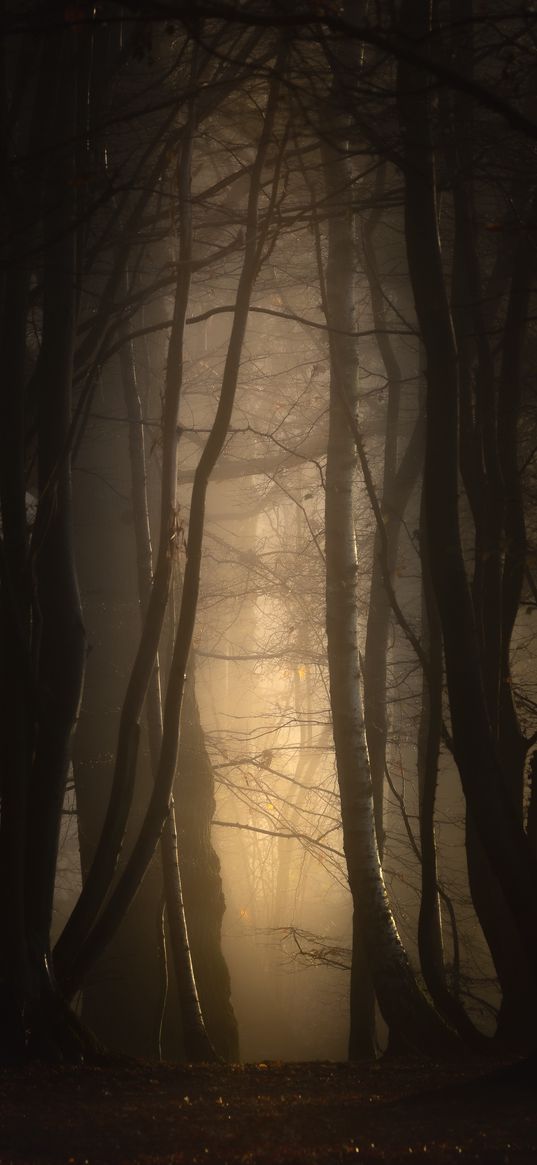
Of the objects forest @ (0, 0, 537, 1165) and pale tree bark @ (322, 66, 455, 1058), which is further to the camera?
pale tree bark @ (322, 66, 455, 1058)

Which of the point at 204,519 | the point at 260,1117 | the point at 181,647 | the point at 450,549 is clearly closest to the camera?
the point at 260,1117

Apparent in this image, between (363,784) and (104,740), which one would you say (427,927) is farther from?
(104,740)

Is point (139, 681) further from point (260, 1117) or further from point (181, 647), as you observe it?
point (260, 1117)

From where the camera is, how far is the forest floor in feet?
9.38

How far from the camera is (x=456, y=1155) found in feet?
9.32

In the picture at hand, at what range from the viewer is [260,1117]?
3.39 metres

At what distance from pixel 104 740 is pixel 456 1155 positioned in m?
5.47

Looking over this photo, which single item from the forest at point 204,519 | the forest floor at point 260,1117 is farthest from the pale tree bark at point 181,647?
the forest floor at point 260,1117

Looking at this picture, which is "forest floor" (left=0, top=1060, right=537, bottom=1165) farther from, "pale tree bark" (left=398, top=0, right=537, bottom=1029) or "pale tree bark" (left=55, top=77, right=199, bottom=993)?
"pale tree bark" (left=398, top=0, right=537, bottom=1029)

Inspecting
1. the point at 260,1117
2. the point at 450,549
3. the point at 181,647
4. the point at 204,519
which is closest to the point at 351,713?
the point at 204,519

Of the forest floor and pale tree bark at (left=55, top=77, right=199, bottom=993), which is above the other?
pale tree bark at (left=55, top=77, right=199, bottom=993)

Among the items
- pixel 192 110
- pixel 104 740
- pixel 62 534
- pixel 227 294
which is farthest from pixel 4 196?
pixel 227 294

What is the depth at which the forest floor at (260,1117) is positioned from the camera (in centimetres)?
286

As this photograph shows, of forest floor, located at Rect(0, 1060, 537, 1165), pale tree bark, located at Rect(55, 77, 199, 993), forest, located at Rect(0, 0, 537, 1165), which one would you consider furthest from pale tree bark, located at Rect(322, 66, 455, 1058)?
forest floor, located at Rect(0, 1060, 537, 1165)
